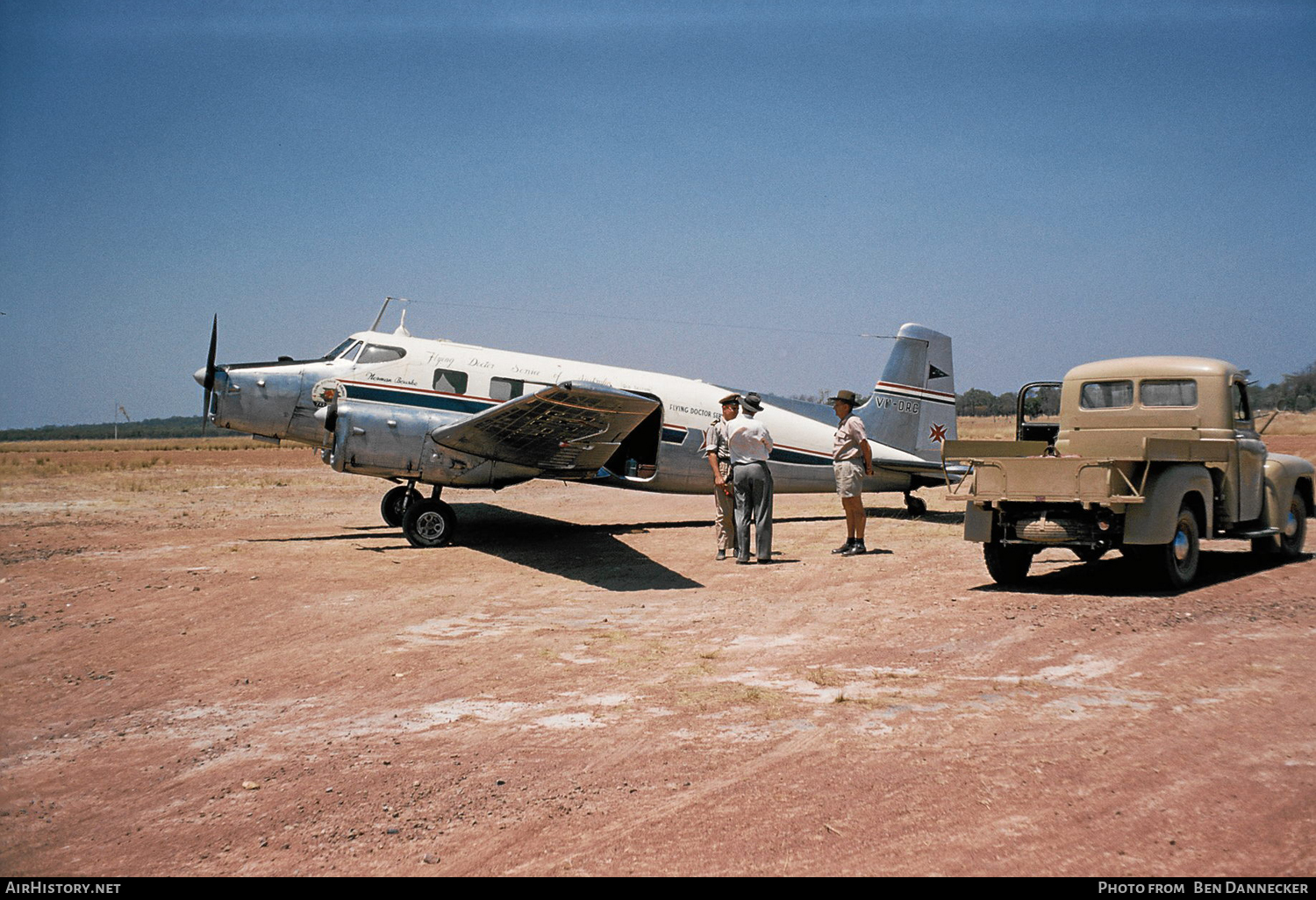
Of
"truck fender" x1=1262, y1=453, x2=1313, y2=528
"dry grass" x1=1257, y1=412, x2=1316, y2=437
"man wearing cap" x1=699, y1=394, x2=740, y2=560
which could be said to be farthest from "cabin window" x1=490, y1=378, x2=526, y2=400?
"dry grass" x1=1257, y1=412, x2=1316, y2=437

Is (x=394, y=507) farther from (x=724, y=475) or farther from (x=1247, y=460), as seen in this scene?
(x=1247, y=460)

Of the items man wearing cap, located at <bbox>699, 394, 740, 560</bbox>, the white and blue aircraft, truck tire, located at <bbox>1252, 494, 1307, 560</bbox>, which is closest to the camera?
truck tire, located at <bbox>1252, 494, 1307, 560</bbox>

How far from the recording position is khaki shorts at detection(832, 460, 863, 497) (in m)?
12.1

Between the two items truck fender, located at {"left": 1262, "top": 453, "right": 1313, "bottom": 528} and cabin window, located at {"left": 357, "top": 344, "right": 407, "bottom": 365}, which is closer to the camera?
truck fender, located at {"left": 1262, "top": 453, "right": 1313, "bottom": 528}

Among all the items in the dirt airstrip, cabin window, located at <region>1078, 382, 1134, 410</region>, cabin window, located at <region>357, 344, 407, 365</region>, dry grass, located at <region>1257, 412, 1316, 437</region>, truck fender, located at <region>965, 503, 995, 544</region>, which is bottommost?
the dirt airstrip

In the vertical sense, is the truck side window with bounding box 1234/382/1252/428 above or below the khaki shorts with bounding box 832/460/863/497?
above

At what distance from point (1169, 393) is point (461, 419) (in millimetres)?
9704

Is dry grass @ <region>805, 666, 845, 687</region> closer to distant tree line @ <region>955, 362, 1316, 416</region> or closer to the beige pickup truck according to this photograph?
the beige pickup truck

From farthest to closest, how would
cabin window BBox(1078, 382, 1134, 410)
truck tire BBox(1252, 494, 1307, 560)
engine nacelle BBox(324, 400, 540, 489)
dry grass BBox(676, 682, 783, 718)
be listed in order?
engine nacelle BBox(324, 400, 540, 489), truck tire BBox(1252, 494, 1307, 560), cabin window BBox(1078, 382, 1134, 410), dry grass BBox(676, 682, 783, 718)

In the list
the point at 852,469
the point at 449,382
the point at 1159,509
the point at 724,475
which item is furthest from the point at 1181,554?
the point at 449,382

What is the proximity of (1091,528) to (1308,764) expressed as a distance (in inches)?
191
